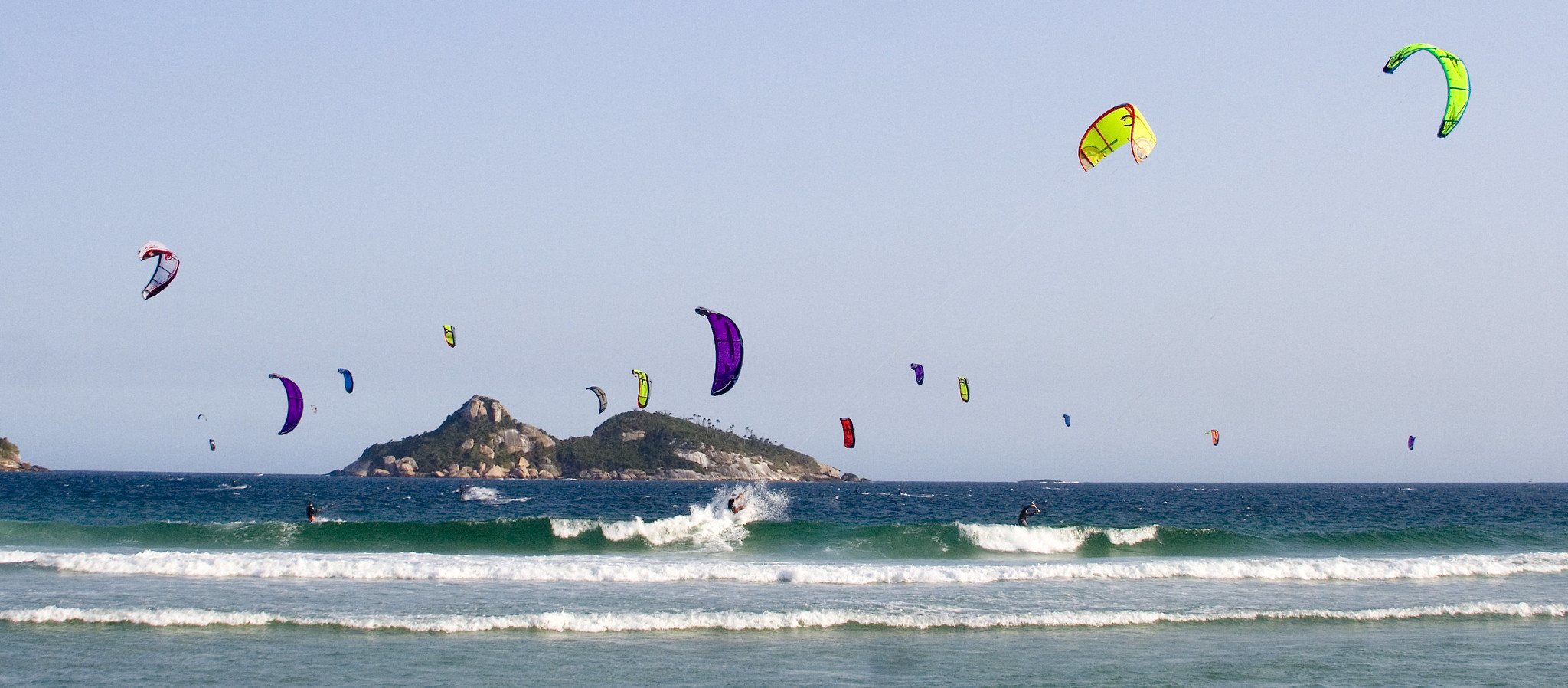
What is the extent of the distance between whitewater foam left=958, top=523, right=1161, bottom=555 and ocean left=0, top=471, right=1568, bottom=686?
0.22 ft

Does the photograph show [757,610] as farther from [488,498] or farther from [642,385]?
[488,498]

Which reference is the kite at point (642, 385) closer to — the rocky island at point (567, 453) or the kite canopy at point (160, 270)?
the kite canopy at point (160, 270)

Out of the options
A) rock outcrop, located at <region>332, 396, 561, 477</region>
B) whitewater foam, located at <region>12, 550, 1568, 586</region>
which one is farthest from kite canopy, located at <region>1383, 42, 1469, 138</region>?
rock outcrop, located at <region>332, 396, 561, 477</region>

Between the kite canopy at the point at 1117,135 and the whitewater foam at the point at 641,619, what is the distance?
22.2ft

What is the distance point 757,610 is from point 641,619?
1.60 m

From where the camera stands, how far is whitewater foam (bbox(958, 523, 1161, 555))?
24.3 meters

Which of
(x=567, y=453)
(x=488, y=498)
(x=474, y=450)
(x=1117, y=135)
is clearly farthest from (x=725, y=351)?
(x=567, y=453)

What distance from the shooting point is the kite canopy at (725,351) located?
603 inches

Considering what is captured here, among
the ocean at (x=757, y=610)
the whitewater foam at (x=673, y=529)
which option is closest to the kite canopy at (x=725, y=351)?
the ocean at (x=757, y=610)

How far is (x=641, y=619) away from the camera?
1257 centimetres

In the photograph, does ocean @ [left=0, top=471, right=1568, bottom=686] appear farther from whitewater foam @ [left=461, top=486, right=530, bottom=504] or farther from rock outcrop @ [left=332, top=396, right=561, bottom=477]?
rock outcrop @ [left=332, top=396, right=561, bottom=477]

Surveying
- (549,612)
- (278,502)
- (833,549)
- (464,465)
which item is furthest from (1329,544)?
(464,465)

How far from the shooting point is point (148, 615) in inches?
490

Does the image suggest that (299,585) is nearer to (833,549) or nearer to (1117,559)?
(833,549)
